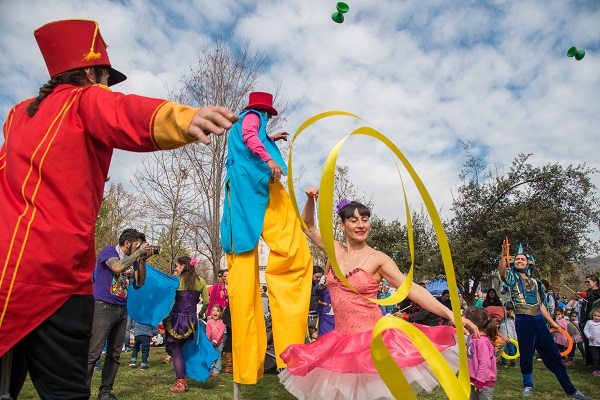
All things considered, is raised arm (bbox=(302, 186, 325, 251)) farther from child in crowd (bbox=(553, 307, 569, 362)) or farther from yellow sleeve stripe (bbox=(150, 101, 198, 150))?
child in crowd (bbox=(553, 307, 569, 362))

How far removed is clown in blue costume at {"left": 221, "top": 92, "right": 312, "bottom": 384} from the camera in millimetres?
3719

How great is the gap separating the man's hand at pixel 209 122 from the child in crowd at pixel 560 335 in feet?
33.5

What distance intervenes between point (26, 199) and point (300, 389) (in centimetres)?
209

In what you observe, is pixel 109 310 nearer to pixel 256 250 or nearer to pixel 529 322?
pixel 256 250

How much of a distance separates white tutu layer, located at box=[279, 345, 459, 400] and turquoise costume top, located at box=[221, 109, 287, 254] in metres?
1.24

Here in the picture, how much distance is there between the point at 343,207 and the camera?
12.8ft

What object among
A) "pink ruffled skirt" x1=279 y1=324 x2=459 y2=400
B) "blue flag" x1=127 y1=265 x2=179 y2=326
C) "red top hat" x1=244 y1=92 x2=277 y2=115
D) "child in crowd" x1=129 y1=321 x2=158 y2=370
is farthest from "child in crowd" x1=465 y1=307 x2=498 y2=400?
"child in crowd" x1=129 y1=321 x2=158 y2=370

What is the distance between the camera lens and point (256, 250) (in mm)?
3893

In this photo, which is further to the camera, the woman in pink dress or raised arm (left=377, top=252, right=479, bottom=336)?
raised arm (left=377, top=252, right=479, bottom=336)

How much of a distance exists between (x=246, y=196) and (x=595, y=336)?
8.66 meters

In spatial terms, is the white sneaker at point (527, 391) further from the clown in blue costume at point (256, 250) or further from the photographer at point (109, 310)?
the photographer at point (109, 310)

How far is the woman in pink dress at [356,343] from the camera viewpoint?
2.85 m

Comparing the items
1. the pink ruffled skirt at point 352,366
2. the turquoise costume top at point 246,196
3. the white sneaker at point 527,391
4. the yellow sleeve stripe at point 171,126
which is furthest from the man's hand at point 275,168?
the white sneaker at point 527,391

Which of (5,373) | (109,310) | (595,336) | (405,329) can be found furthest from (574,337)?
(5,373)
